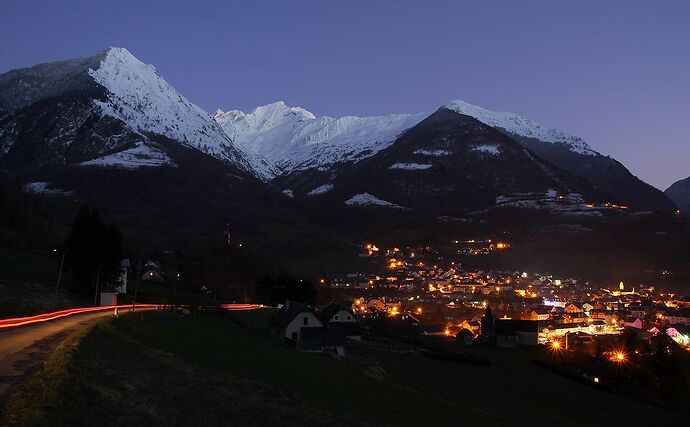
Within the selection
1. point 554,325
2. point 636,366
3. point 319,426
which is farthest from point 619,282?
point 319,426

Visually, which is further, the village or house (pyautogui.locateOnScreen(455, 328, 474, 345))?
the village

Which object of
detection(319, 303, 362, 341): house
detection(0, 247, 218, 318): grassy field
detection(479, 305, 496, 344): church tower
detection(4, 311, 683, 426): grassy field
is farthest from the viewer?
detection(479, 305, 496, 344): church tower

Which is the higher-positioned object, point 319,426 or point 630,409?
point 319,426

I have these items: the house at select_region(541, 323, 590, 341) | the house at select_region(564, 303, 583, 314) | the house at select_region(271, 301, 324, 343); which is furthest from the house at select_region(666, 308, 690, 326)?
the house at select_region(271, 301, 324, 343)

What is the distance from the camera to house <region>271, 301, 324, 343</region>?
5634cm

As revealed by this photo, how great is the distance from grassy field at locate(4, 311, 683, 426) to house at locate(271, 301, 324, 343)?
7.37 metres

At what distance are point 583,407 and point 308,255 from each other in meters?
159

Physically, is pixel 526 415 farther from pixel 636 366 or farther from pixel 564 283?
pixel 564 283

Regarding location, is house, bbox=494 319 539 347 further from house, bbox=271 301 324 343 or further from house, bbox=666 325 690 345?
house, bbox=271 301 324 343

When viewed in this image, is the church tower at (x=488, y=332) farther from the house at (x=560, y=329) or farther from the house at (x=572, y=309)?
the house at (x=572, y=309)

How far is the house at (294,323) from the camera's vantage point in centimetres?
5634

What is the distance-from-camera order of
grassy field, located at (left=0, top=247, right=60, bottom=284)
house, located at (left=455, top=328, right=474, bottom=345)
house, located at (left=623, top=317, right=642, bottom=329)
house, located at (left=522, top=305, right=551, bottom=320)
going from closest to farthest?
grassy field, located at (left=0, top=247, right=60, bottom=284) → house, located at (left=455, top=328, right=474, bottom=345) → house, located at (left=522, top=305, right=551, bottom=320) → house, located at (left=623, top=317, right=642, bottom=329)

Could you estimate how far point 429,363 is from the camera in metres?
53.9

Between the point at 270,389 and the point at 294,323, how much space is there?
114 ft
